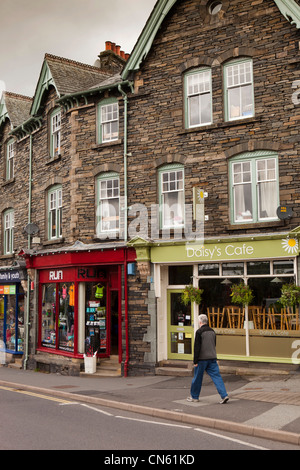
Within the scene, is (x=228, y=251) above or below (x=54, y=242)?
below

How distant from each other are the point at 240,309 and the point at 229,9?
9.10m

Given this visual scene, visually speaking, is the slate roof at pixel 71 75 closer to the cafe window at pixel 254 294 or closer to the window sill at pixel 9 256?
the window sill at pixel 9 256

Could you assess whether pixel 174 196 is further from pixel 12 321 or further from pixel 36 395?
pixel 12 321

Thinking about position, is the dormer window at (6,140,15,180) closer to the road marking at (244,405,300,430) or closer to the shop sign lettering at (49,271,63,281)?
the shop sign lettering at (49,271,63,281)

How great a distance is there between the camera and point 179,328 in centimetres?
1630

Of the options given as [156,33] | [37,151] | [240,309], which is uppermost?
[156,33]

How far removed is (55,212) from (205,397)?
430 inches

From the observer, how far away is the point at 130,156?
56.3 feet

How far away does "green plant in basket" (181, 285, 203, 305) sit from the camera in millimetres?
15555

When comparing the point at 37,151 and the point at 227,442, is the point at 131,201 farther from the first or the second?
the point at 227,442

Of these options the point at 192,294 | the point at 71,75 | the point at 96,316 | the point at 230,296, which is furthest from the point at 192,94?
the point at 96,316

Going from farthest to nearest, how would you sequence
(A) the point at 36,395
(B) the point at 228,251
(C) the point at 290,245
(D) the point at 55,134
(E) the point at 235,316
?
(D) the point at 55,134
(E) the point at 235,316
(B) the point at 228,251
(C) the point at 290,245
(A) the point at 36,395

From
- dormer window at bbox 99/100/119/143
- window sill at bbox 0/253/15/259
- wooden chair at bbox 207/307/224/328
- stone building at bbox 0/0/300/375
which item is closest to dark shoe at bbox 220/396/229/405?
stone building at bbox 0/0/300/375
